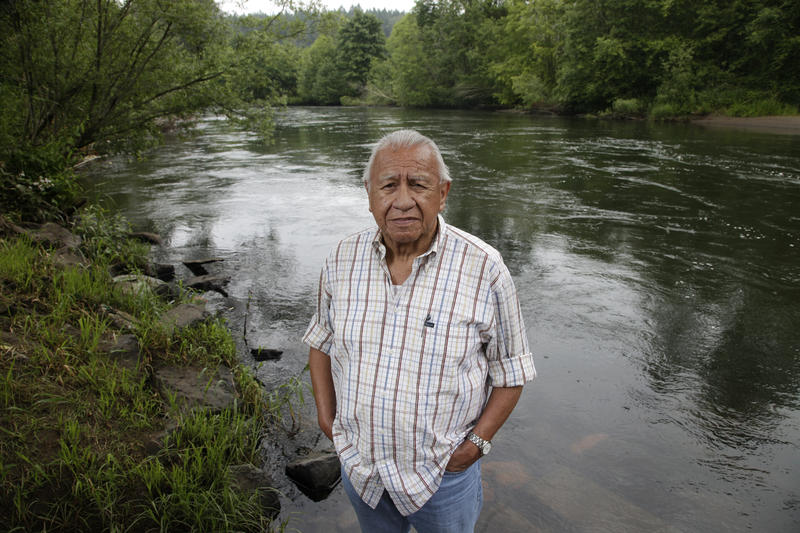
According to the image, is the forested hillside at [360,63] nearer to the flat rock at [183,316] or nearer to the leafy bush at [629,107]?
the leafy bush at [629,107]

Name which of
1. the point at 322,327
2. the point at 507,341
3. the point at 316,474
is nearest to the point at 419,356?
the point at 507,341

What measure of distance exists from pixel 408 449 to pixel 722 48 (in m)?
37.1

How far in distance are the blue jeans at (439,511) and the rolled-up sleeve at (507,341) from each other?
0.37 metres

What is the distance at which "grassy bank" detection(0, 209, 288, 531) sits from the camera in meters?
2.72

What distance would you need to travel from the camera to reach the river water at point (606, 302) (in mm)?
3547

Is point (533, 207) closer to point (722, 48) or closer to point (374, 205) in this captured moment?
point (374, 205)

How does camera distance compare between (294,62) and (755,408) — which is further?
(294,62)

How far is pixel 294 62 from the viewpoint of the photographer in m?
9.17

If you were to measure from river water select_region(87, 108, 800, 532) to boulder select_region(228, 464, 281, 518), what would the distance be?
0.15m

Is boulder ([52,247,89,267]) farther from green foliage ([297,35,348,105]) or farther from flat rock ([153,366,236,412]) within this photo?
green foliage ([297,35,348,105])

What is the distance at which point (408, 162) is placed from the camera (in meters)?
1.85

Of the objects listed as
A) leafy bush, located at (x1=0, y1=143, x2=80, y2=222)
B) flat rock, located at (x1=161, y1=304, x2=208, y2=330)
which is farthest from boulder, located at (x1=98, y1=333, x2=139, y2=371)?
leafy bush, located at (x1=0, y1=143, x2=80, y2=222)

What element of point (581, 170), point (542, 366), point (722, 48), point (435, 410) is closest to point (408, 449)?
point (435, 410)

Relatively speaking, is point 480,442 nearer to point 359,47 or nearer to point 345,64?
point 345,64
